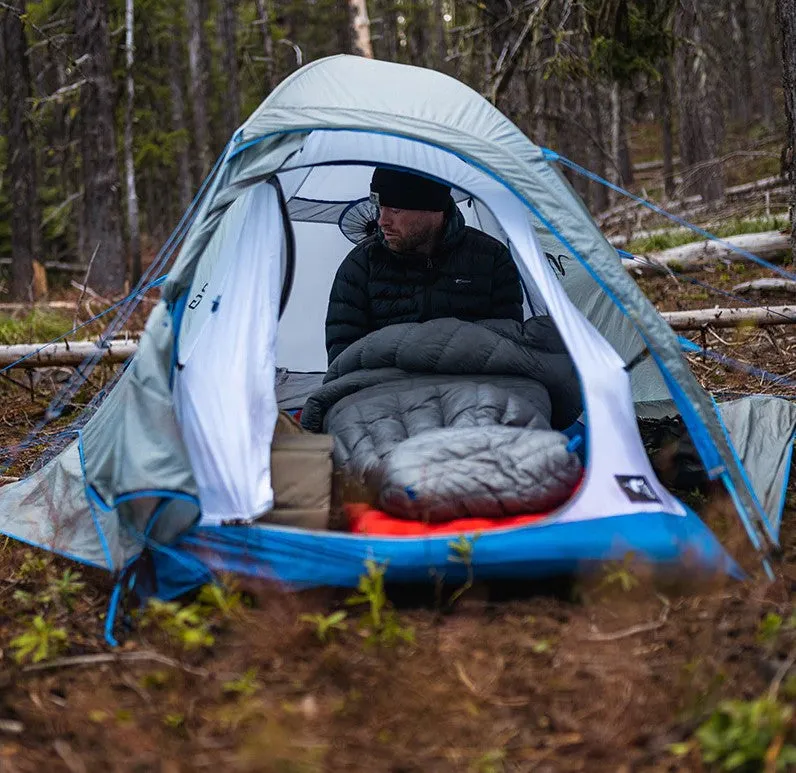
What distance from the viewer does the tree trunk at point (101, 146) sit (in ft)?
33.9

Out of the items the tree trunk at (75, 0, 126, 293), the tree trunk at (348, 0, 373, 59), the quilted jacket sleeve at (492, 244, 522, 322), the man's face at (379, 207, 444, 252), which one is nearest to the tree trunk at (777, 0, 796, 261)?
the quilted jacket sleeve at (492, 244, 522, 322)

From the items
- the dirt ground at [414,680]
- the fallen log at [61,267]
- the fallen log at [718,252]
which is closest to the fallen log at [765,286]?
the fallen log at [718,252]

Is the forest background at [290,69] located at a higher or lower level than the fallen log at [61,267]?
higher

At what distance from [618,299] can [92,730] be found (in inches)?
90.1

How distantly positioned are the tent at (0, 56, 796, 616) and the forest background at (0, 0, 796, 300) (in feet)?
7.80

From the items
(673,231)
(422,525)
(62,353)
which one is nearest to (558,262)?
(422,525)

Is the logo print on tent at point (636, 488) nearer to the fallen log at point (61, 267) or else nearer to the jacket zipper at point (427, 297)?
the jacket zipper at point (427, 297)

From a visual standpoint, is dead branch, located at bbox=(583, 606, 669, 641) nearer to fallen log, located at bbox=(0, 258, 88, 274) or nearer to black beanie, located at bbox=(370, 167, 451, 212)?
black beanie, located at bbox=(370, 167, 451, 212)

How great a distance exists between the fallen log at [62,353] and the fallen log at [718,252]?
401cm

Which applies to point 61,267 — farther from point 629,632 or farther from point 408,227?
point 629,632

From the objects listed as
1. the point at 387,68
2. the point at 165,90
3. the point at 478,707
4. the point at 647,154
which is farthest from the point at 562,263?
the point at 647,154

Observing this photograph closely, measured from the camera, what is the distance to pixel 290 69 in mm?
17000

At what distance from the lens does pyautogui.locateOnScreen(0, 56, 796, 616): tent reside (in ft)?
9.86

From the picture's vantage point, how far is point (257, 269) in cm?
383
